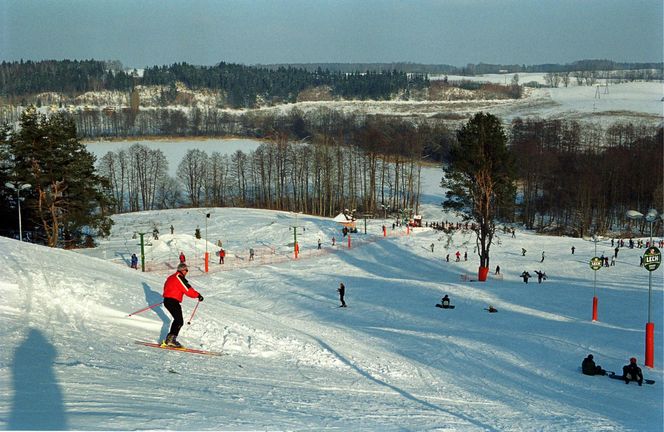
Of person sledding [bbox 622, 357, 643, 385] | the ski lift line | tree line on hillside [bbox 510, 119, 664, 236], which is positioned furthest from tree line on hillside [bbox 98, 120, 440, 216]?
person sledding [bbox 622, 357, 643, 385]

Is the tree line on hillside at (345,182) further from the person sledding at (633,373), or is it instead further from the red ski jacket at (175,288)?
the person sledding at (633,373)

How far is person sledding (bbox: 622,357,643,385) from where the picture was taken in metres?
15.2

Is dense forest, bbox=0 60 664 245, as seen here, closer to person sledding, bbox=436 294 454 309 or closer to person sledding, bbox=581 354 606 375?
person sledding, bbox=436 294 454 309

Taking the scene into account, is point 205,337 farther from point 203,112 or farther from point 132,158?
point 203,112

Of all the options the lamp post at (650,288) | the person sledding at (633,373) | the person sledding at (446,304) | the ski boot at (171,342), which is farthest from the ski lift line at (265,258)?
the person sledding at (633,373)

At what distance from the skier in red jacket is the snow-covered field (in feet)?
1.84

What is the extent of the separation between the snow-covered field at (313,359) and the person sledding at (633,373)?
18.8 inches

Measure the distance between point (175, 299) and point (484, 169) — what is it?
29.8 metres

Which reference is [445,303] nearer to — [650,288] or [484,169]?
[650,288]

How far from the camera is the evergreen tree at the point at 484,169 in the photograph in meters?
39.3

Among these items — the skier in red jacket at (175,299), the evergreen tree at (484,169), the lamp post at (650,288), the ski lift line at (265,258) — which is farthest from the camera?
the evergreen tree at (484,169)

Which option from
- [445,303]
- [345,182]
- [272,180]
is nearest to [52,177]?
[445,303]

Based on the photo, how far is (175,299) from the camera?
43.8 ft

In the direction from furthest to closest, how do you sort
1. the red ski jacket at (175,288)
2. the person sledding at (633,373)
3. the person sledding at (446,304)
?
the person sledding at (446,304) → the person sledding at (633,373) → the red ski jacket at (175,288)
